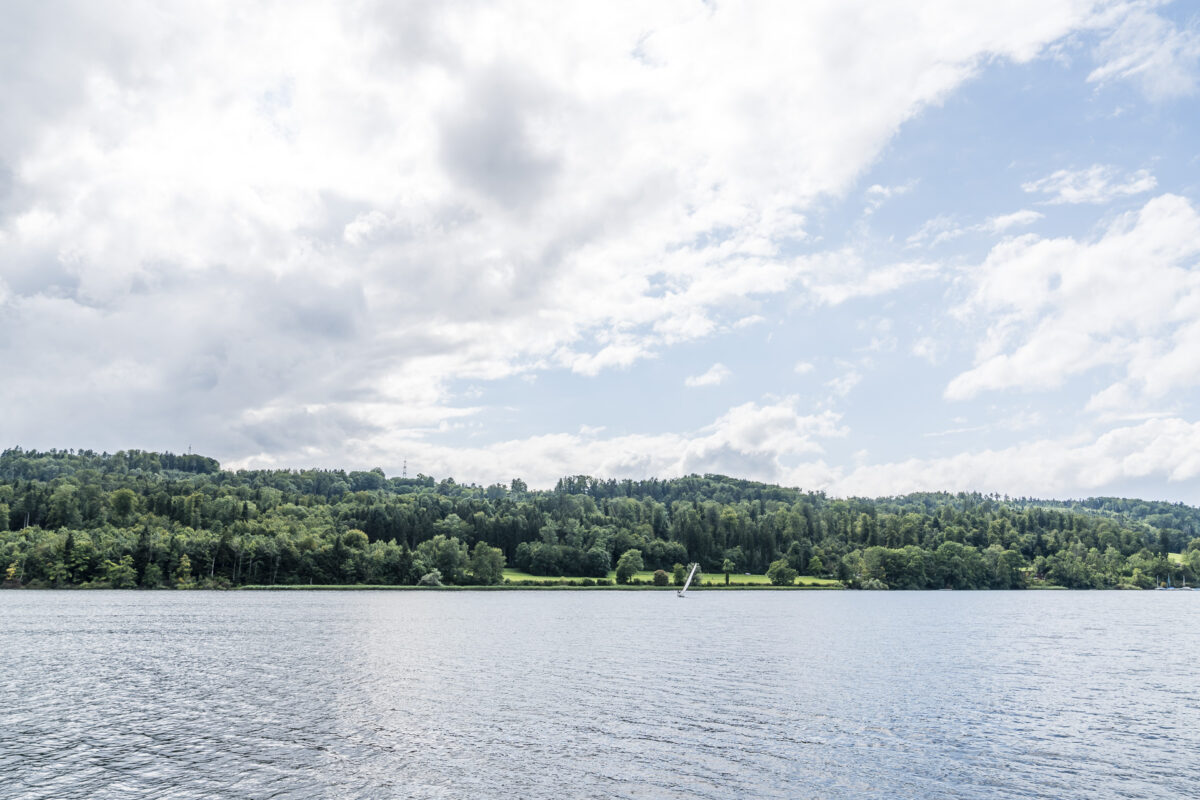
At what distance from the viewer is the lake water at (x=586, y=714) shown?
32.9 meters

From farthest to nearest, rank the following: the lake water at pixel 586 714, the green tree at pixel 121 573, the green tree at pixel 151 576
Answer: the green tree at pixel 151 576
the green tree at pixel 121 573
the lake water at pixel 586 714

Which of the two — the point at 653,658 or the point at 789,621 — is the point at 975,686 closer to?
the point at 653,658

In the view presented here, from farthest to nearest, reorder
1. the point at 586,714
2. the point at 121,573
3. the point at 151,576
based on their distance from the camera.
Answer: the point at 151,576, the point at 121,573, the point at 586,714

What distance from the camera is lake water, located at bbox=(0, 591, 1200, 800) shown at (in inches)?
1296

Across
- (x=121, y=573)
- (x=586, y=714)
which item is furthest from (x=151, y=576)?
(x=586, y=714)

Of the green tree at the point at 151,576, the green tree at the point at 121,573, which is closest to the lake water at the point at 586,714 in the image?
the green tree at the point at 121,573

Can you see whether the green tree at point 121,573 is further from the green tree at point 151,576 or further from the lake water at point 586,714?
the lake water at point 586,714

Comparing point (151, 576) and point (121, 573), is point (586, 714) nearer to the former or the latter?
point (151, 576)

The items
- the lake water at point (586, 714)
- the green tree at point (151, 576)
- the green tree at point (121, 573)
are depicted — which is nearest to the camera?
the lake water at point (586, 714)

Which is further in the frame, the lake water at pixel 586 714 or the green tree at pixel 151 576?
the green tree at pixel 151 576

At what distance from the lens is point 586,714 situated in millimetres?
46500

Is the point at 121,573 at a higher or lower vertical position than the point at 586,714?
higher

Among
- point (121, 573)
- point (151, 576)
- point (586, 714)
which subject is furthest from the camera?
point (151, 576)

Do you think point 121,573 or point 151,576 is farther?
point 151,576
